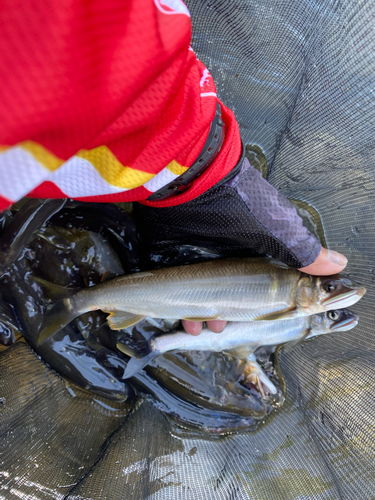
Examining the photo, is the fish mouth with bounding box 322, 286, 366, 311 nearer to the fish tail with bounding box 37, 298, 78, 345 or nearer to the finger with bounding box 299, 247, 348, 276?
the finger with bounding box 299, 247, 348, 276

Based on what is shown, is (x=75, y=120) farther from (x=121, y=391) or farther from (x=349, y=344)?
(x=349, y=344)

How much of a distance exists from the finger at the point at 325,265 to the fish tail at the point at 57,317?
120 centimetres

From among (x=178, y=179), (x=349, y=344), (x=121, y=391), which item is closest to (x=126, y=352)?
(x=121, y=391)

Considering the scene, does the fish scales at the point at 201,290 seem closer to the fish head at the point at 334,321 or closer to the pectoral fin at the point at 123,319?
the pectoral fin at the point at 123,319

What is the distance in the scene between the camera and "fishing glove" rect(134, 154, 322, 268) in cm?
121

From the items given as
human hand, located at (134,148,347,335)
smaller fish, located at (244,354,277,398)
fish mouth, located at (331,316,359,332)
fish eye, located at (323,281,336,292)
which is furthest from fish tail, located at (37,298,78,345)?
fish mouth, located at (331,316,359,332)

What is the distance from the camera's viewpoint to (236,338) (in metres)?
1.87

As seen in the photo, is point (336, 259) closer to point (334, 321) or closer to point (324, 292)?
point (324, 292)

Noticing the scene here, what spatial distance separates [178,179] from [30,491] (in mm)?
1417

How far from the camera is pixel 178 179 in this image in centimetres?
101

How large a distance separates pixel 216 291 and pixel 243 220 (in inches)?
18.2

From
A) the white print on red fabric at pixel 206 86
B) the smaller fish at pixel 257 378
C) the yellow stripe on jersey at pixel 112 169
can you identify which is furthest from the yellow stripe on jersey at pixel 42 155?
the smaller fish at pixel 257 378

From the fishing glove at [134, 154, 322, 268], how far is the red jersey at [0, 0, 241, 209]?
552 mm

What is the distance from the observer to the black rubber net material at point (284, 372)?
149cm
